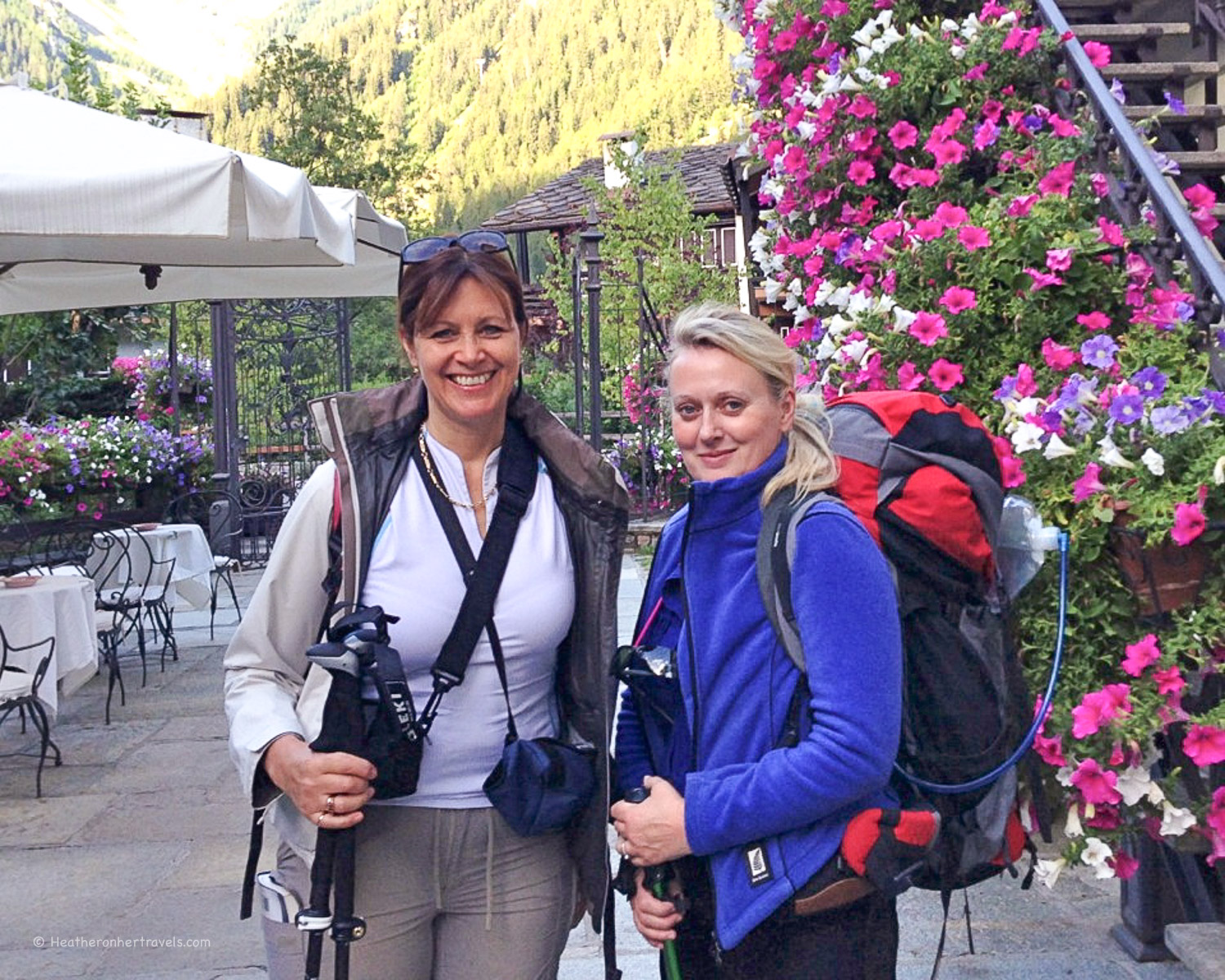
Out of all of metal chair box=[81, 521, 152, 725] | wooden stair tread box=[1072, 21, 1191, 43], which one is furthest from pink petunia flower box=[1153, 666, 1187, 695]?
metal chair box=[81, 521, 152, 725]

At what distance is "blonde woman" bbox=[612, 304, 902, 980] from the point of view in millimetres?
1727

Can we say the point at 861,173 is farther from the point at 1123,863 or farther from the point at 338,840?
the point at 338,840

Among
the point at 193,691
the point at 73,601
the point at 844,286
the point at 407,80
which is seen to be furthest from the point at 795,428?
the point at 407,80

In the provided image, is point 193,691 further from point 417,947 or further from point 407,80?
point 407,80

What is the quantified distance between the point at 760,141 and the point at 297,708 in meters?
3.74

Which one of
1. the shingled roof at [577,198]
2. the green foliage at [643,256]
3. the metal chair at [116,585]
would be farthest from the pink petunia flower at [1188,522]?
the shingled roof at [577,198]

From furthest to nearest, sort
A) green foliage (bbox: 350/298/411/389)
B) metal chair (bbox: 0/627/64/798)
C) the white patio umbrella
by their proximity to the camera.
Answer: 1. green foliage (bbox: 350/298/411/389)
2. metal chair (bbox: 0/627/64/798)
3. the white patio umbrella

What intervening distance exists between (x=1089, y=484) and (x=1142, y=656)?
36 centimetres

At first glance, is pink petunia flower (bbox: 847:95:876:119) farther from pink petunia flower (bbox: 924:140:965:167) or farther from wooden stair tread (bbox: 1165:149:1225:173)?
wooden stair tread (bbox: 1165:149:1225:173)

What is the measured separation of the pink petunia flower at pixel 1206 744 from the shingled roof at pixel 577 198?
1082 inches

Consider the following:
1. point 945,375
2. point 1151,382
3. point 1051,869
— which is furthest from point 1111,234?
point 1051,869

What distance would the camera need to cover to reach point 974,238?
3.64 meters

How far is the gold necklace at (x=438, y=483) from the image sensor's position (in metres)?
2.04

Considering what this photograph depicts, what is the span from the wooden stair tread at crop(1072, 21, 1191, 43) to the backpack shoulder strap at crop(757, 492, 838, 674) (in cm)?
543
